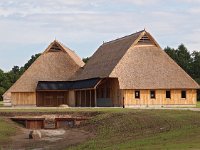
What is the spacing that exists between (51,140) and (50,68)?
39265 mm

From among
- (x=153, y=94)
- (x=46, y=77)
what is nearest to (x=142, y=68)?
(x=153, y=94)

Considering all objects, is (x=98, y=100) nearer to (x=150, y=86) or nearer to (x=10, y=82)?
(x=150, y=86)

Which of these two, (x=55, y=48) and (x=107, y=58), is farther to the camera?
(x=55, y=48)

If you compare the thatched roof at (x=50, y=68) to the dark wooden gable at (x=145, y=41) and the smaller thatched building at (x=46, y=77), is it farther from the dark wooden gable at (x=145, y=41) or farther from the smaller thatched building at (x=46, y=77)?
the dark wooden gable at (x=145, y=41)

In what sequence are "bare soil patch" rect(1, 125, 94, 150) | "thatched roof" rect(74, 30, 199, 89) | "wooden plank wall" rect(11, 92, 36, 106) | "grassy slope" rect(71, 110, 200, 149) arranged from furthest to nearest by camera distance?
"wooden plank wall" rect(11, 92, 36, 106) → "thatched roof" rect(74, 30, 199, 89) → "bare soil patch" rect(1, 125, 94, 150) → "grassy slope" rect(71, 110, 200, 149)

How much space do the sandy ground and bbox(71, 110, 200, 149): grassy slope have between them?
50.5 inches

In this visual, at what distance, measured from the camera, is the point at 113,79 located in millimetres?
63562

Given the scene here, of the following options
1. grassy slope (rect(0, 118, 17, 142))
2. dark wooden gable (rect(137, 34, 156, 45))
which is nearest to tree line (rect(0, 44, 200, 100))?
dark wooden gable (rect(137, 34, 156, 45))

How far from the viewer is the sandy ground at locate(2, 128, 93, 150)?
1302 inches

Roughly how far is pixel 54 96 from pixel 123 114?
34392mm

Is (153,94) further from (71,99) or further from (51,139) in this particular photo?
(51,139)

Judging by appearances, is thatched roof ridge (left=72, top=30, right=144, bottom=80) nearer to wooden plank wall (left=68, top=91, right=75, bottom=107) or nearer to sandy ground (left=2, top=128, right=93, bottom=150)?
wooden plank wall (left=68, top=91, right=75, bottom=107)

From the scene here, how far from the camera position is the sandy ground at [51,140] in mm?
33062

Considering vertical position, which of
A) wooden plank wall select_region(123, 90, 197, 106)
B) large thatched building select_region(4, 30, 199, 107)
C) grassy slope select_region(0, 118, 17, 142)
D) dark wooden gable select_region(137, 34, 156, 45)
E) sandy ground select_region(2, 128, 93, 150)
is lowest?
sandy ground select_region(2, 128, 93, 150)
